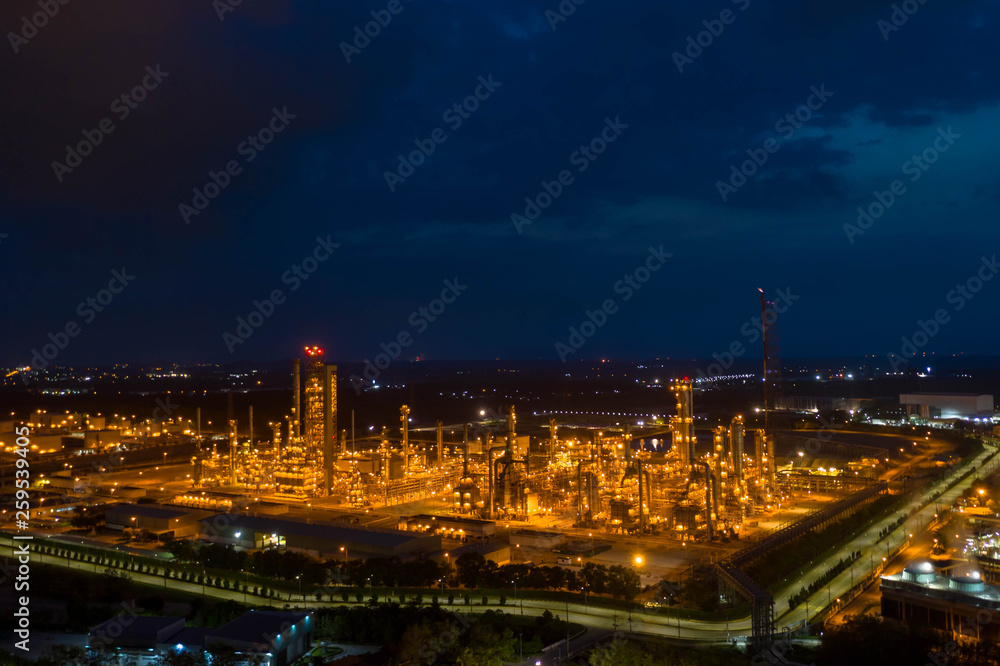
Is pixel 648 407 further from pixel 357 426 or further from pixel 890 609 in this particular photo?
pixel 890 609

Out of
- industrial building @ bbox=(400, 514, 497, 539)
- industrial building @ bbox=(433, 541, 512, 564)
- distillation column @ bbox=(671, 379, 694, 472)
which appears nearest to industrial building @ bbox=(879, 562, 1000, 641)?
industrial building @ bbox=(433, 541, 512, 564)

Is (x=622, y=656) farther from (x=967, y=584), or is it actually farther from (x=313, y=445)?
(x=313, y=445)

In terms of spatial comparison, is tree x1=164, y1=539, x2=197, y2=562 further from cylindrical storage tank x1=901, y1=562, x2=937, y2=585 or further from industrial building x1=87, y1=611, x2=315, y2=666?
cylindrical storage tank x1=901, y1=562, x2=937, y2=585

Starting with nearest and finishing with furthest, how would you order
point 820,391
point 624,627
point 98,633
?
1. point 98,633
2. point 624,627
3. point 820,391

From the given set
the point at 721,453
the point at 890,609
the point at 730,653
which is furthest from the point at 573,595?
the point at 721,453

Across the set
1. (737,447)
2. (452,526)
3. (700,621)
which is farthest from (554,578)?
(737,447)

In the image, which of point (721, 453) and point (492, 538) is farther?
point (721, 453)

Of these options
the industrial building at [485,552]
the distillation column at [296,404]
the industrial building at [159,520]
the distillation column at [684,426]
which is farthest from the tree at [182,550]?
the distillation column at [684,426]
